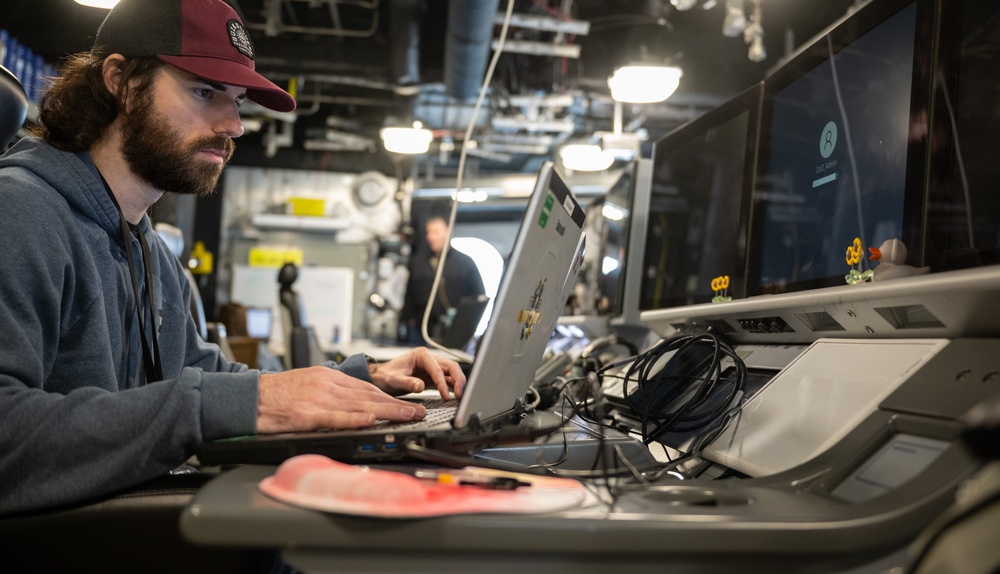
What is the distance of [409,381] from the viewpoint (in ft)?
4.50

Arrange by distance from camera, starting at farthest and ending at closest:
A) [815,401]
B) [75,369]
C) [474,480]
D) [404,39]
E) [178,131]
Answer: [404,39]
[178,131]
[75,369]
[815,401]
[474,480]

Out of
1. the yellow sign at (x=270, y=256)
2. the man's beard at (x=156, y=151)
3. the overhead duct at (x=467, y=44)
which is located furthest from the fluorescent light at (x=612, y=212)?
the yellow sign at (x=270, y=256)

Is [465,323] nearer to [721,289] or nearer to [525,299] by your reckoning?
[721,289]

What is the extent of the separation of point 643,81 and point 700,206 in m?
3.12

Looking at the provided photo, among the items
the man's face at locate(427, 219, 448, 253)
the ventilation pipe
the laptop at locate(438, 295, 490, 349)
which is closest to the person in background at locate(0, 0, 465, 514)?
the laptop at locate(438, 295, 490, 349)

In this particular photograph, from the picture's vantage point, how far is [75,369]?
111 cm

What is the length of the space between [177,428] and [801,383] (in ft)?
2.78

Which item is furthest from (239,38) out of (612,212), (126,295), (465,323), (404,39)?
(404,39)

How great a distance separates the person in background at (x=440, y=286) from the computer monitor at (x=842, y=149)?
4.86 meters

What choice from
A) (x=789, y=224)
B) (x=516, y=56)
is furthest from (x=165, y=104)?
(x=516, y=56)

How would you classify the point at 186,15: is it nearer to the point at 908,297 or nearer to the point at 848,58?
the point at 848,58

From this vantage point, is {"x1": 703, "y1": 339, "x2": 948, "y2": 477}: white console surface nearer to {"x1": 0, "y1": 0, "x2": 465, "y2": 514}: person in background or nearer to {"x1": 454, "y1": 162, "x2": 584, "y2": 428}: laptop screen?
{"x1": 454, "y1": 162, "x2": 584, "y2": 428}: laptop screen

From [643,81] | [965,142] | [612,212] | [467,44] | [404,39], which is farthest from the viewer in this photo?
[404,39]

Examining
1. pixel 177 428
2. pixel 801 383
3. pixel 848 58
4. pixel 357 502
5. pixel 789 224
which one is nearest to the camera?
pixel 357 502
